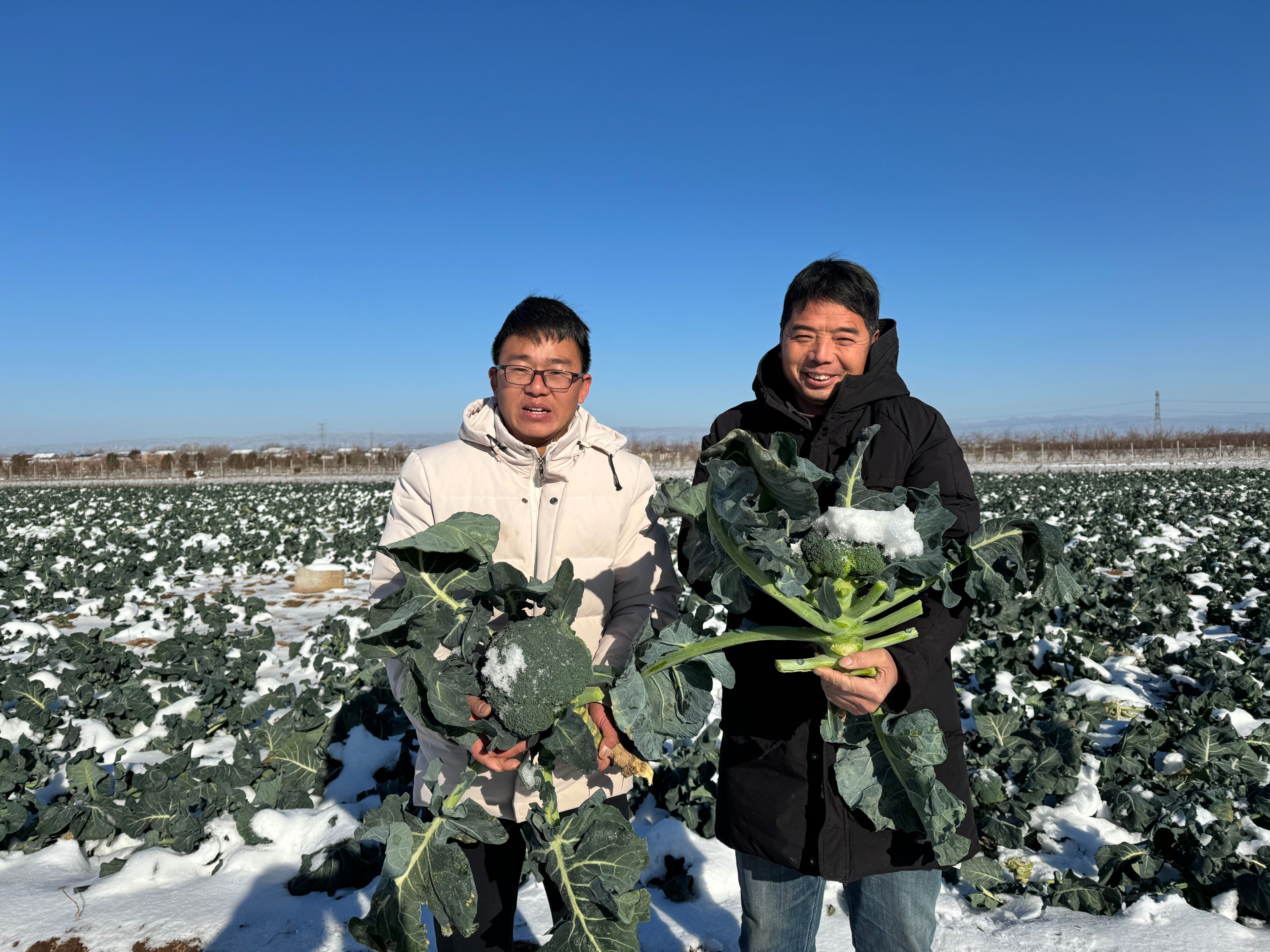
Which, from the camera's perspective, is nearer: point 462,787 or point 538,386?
point 462,787

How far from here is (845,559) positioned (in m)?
1.68

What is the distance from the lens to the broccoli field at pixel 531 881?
124 inches

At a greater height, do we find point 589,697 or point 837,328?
point 837,328

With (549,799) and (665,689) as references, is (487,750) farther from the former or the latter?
(665,689)

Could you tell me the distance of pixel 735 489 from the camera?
172 cm

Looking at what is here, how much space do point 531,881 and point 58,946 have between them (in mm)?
2017

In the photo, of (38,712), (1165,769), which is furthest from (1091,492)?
(38,712)

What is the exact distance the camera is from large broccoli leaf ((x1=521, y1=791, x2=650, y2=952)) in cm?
188

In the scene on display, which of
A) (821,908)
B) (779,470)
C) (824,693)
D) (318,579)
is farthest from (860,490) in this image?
(318,579)

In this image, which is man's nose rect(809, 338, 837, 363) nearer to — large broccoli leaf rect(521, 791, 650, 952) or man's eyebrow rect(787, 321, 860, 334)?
man's eyebrow rect(787, 321, 860, 334)

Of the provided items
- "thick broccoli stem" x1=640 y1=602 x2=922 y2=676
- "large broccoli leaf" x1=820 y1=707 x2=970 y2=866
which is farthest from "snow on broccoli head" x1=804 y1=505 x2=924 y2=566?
"large broccoli leaf" x1=820 y1=707 x2=970 y2=866

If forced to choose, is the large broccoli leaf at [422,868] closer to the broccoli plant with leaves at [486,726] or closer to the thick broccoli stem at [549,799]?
the broccoli plant with leaves at [486,726]

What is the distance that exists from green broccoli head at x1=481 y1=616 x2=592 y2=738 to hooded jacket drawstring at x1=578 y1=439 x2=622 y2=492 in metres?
0.67

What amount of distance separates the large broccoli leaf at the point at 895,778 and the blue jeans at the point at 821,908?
20 centimetres
